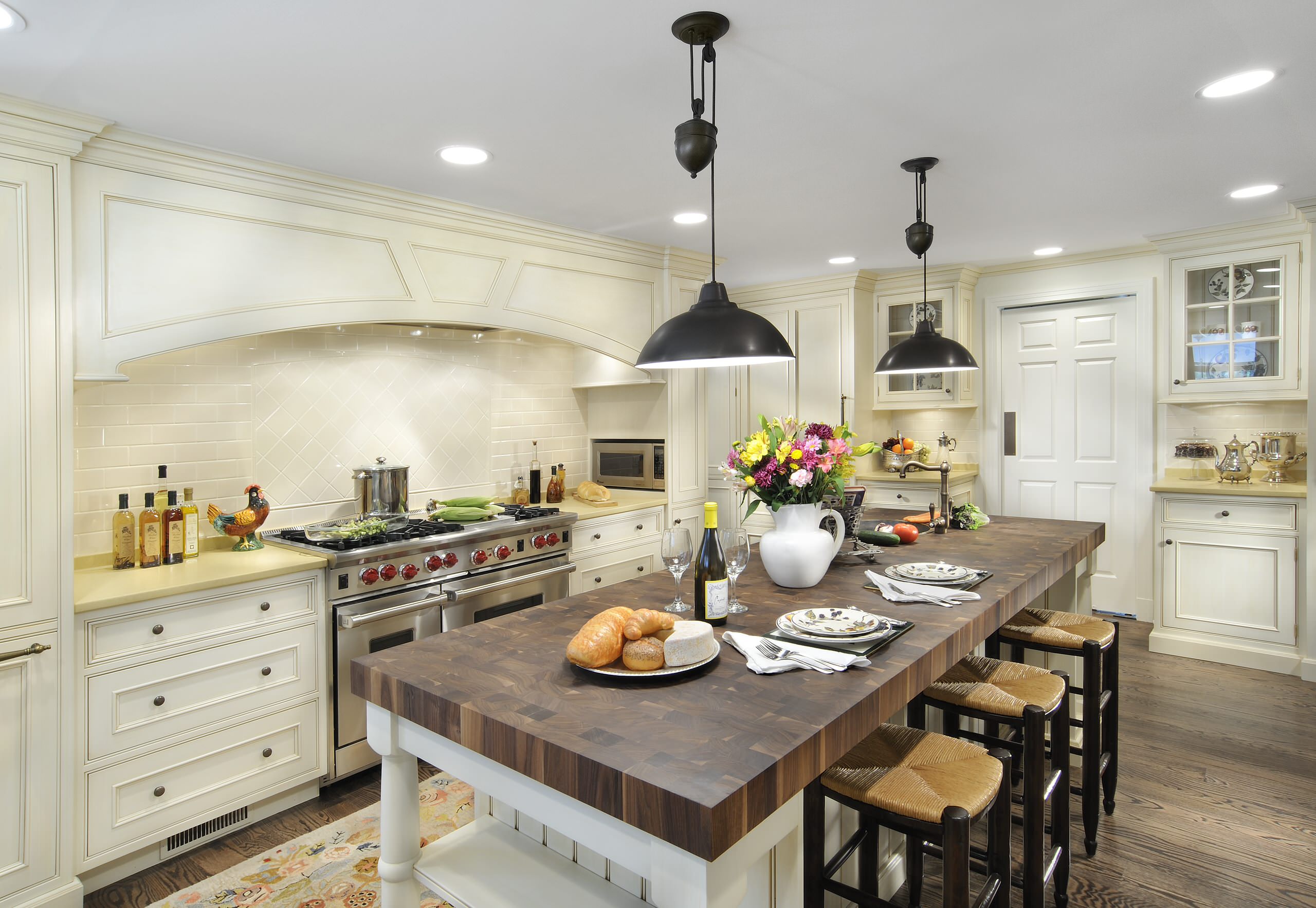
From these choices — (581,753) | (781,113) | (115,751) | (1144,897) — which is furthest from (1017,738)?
(115,751)

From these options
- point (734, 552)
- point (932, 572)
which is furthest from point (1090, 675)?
point (734, 552)

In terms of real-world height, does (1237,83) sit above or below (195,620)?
above

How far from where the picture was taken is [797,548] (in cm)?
212

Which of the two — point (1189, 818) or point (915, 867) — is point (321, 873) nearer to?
Answer: point (915, 867)

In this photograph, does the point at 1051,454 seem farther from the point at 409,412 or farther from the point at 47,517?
the point at 47,517

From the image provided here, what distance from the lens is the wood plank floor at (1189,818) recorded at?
2156mm

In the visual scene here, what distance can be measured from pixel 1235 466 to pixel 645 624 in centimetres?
419

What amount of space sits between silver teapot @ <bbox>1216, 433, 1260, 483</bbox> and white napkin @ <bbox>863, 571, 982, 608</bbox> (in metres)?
3.11

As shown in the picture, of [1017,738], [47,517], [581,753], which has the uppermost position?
[47,517]

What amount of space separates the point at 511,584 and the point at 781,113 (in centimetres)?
223

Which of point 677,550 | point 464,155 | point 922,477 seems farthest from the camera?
point 922,477

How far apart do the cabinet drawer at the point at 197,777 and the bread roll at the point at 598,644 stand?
5.50ft

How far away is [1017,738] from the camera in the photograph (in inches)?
96.1

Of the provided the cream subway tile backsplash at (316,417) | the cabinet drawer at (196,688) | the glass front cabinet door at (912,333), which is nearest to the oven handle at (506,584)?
the cabinet drawer at (196,688)
